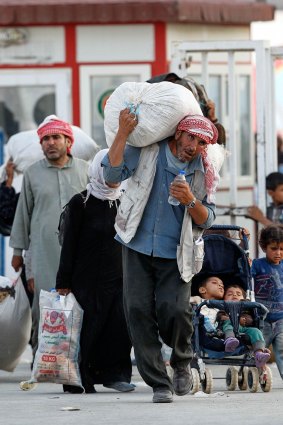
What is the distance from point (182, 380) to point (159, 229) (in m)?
0.90

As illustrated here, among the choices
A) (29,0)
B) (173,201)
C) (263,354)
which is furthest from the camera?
(29,0)

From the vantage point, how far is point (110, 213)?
37.3ft

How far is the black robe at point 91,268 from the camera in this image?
37.1 feet

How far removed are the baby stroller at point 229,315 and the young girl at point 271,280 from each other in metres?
0.22

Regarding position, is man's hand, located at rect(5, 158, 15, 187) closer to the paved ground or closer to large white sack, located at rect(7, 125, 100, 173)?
large white sack, located at rect(7, 125, 100, 173)

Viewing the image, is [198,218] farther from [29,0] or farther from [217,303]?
[29,0]

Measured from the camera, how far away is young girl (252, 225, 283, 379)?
38.9 ft

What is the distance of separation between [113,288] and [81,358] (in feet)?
1.61

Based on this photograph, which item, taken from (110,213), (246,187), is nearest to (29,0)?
(246,187)

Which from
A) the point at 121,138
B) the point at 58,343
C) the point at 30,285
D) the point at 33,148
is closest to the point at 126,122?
the point at 121,138

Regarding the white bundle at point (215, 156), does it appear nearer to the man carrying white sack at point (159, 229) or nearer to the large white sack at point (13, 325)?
the man carrying white sack at point (159, 229)

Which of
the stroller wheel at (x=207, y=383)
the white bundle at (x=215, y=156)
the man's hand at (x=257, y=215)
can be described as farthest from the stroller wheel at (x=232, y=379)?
the man's hand at (x=257, y=215)

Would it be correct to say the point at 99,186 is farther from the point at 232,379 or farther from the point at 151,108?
the point at 232,379

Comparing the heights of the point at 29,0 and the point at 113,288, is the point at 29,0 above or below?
above
